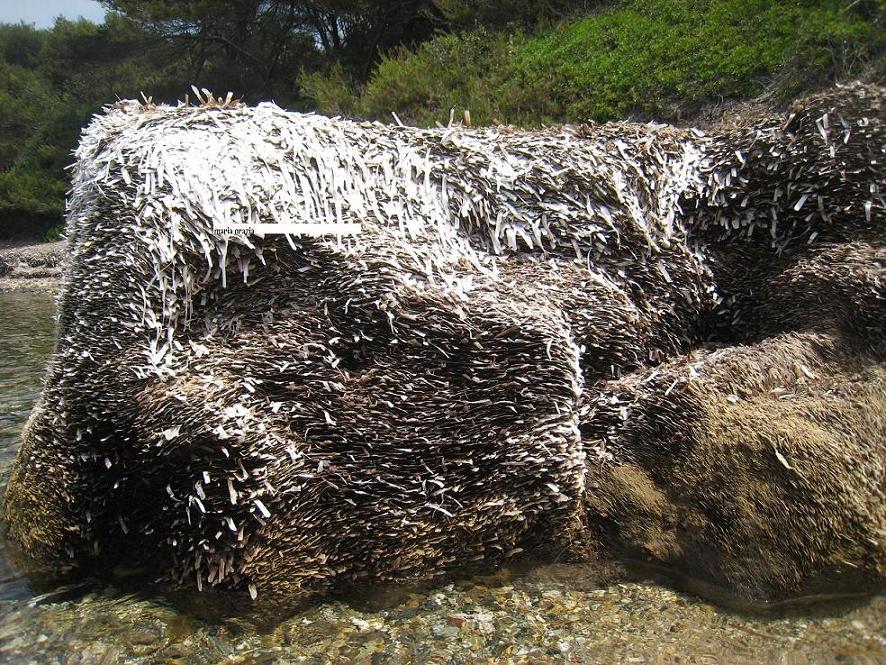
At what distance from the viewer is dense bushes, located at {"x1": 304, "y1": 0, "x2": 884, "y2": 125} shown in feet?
21.5

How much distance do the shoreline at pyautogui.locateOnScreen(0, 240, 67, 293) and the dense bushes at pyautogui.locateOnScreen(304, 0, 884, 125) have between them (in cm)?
843

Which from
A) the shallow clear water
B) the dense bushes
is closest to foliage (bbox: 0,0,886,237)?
the dense bushes

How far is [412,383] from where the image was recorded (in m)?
2.54

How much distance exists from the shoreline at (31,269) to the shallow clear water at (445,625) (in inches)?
523

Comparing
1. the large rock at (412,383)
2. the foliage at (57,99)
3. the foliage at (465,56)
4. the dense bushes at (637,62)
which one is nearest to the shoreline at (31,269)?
the foliage at (57,99)

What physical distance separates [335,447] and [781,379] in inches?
69.2

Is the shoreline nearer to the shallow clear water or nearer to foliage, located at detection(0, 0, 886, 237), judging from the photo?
foliage, located at detection(0, 0, 886, 237)

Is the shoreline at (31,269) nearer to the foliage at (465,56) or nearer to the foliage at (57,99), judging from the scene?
the foliage at (57,99)

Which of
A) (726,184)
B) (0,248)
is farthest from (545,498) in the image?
(0,248)

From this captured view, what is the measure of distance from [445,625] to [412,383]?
2.94 ft

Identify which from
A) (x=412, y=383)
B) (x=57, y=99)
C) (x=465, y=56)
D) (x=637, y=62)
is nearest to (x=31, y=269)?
(x=465, y=56)

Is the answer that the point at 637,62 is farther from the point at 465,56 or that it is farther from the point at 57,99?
the point at 57,99

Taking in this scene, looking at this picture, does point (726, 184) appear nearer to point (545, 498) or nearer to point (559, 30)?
point (545, 498)

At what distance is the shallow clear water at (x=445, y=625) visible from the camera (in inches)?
82.2
